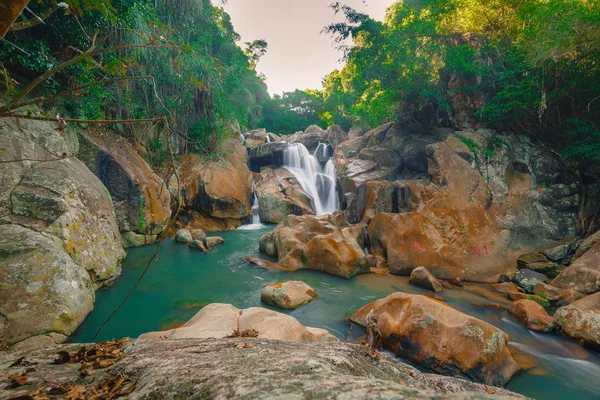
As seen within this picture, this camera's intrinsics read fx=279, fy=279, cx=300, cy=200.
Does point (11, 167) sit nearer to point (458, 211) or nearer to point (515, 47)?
point (458, 211)

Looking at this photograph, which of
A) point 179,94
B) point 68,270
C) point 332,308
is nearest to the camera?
point 68,270

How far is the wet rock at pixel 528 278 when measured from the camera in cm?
699

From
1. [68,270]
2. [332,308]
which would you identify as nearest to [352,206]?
[332,308]

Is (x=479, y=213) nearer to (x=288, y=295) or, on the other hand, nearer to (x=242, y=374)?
(x=288, y=295)

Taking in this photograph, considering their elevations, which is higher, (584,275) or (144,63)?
(144,63)

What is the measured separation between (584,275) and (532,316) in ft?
6.96

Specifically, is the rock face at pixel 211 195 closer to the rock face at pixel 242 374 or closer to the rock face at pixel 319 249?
the rock face at pixel 319 249

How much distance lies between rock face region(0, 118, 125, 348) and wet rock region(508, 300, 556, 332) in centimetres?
800

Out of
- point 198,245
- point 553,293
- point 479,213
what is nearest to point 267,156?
point 198,245

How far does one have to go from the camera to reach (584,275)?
20.7 ft

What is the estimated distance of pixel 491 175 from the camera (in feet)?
33.8

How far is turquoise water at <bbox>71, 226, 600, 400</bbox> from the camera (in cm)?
433

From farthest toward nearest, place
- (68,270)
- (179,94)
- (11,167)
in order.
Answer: (179,94), (11,167), (68,270)

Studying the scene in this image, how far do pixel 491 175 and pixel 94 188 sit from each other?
41.7ft
